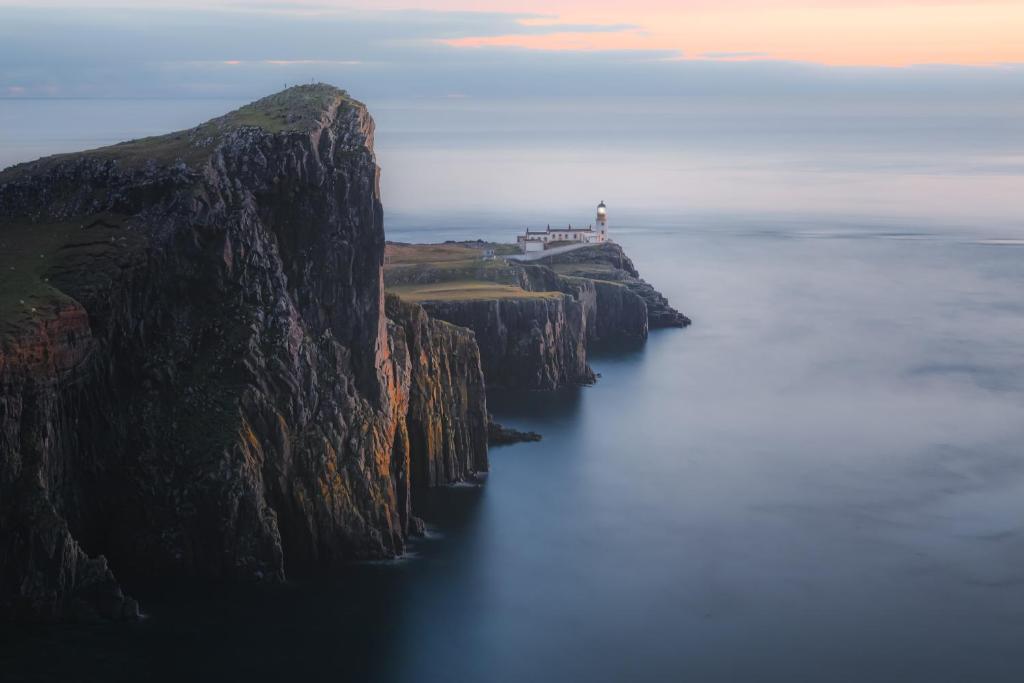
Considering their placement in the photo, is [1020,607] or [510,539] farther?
[510,539]

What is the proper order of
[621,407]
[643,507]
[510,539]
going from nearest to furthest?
[510,539] < [643,507] < [621,407]

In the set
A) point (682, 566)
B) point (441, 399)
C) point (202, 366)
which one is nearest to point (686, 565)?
point (682, 566)

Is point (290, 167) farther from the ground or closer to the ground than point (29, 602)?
farther from the ground

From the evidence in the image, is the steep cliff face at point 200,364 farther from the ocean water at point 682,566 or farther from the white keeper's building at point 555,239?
the white keeper's building at point 555,239

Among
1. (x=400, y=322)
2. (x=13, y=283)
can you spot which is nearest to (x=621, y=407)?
(x=400, y=322)

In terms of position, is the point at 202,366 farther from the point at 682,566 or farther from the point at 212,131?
the point at 682,566

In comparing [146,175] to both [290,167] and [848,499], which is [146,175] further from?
[848,499]
